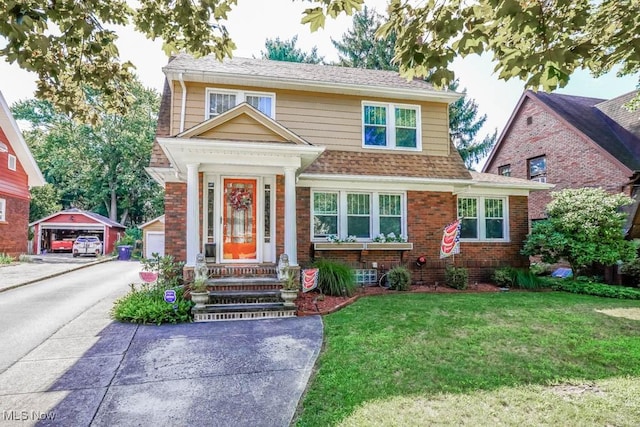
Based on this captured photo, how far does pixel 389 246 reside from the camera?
9211mm

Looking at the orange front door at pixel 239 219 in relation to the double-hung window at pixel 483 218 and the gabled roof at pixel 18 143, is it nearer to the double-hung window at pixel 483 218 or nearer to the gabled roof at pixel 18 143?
the double-hung window at pixel 483 218

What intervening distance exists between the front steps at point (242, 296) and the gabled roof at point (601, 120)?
12.5 metres

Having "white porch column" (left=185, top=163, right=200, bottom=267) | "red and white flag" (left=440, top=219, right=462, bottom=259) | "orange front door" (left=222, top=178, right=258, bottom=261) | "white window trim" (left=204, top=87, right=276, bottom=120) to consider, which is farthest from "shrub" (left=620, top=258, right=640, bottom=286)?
"white porch column" (left=185, top=163, right=200, bottom=267)

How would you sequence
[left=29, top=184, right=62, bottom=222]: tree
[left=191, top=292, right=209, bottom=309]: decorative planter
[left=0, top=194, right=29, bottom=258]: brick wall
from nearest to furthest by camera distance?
[left=191, top=292, right=209, bottom=309]: decorative planter → [left=0, top=194, right=29, bottom=258]: brick wall → [left=29, top=184, right=62, bottom=222]: tree

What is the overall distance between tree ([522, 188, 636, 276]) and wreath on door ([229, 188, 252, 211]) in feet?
27.6

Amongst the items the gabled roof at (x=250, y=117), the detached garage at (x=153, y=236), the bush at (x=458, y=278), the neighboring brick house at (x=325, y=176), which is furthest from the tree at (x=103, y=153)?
the bush at (x=458, y=278)

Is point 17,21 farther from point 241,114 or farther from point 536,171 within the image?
point 536,171

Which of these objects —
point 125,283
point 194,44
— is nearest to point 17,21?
point 194,44

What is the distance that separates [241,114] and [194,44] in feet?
9.18

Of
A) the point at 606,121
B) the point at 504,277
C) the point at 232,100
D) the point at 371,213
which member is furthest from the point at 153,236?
the point at 606,121

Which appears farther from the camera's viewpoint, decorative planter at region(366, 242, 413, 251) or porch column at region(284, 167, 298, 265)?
decorative planter at region(366, 242, 413, 251)

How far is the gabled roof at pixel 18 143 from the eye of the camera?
53.0 feet

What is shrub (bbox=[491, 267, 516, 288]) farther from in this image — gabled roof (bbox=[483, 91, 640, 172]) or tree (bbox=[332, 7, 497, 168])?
tree (bbox=[332, 7, 497, 168])

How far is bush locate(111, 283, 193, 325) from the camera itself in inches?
241
